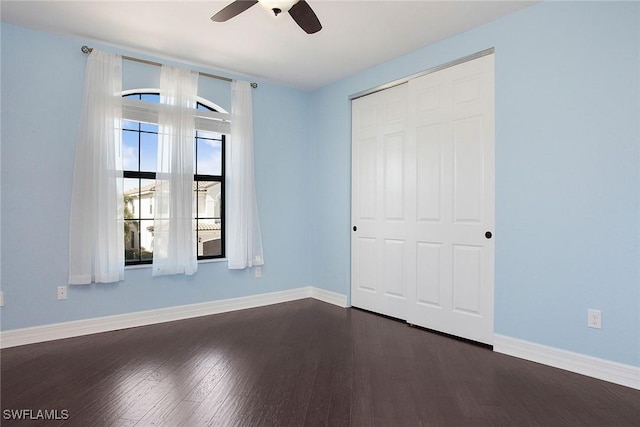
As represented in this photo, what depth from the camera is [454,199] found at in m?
3.51

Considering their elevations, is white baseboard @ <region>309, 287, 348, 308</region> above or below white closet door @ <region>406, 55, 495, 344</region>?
below

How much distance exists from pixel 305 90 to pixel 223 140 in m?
1.37

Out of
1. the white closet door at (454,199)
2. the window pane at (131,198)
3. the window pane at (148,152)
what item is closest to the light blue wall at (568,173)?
the white closet door at (454,199)

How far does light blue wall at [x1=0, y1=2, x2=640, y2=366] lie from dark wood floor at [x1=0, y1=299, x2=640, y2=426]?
1.33 feet

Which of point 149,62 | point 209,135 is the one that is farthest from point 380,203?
point 149,62

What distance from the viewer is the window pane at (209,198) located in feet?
14.4

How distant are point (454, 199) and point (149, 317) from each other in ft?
10.7

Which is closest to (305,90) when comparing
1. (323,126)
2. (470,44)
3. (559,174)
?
(323,126)

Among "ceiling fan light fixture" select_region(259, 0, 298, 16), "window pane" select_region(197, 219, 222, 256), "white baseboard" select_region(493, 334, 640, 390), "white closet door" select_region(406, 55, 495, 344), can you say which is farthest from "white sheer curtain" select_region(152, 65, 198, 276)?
"white baseboard" select_region(493, 334, 640, 390)

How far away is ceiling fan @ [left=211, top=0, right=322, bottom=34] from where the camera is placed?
229 cm

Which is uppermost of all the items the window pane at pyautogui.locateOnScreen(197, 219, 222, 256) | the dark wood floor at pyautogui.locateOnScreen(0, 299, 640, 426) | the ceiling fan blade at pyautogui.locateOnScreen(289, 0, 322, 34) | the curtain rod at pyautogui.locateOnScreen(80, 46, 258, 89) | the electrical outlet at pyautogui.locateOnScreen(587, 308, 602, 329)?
the curtain rod at pyautogui.locateOnScreen(80, 46, 258, 89)

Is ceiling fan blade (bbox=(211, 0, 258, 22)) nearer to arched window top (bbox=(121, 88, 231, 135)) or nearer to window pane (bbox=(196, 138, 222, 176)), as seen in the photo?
arched window top (bbox=(121, 88, 231, 135))

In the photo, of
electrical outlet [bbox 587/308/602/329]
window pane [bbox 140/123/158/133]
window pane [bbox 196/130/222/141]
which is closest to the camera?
electrical outlet [bbox 587/308/602/329]

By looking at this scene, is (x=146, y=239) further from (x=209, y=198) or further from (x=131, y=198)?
(x=209, y=198)
